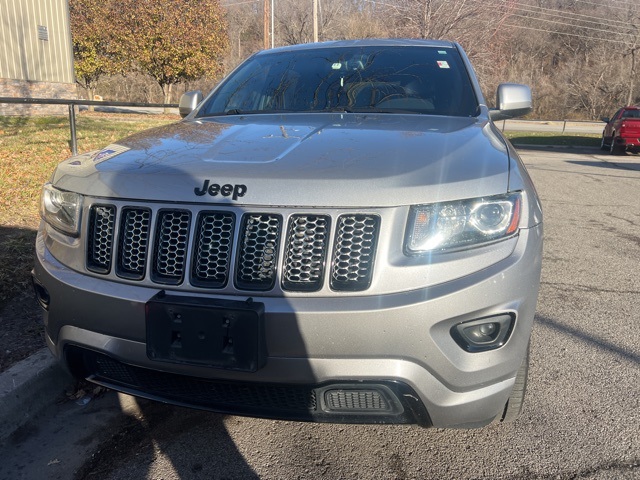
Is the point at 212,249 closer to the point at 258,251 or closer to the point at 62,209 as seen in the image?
the point at 258,251

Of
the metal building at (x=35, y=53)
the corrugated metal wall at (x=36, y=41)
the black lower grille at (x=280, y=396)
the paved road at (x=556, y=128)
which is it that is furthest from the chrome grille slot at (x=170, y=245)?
the paved road at (x=556, y=128)

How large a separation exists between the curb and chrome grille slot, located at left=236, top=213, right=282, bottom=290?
1.16 meters

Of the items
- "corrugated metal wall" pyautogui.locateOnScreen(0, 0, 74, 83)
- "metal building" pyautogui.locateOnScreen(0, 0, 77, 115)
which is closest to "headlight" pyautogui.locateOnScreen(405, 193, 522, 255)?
"metal building" pyautogui.locateOnScreen(0, 0, 77, 115)

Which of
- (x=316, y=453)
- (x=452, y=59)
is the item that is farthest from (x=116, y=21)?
(x=316, y=453)

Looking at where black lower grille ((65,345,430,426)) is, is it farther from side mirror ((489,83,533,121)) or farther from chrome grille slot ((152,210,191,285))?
side mirror ((489,83,533,121))

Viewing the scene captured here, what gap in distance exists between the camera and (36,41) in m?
20.2

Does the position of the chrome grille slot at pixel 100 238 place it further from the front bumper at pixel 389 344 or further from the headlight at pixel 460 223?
the headlight at pixel 460 223

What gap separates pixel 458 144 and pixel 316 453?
1.44 m

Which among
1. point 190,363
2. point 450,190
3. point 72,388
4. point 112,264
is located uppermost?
point 450,190

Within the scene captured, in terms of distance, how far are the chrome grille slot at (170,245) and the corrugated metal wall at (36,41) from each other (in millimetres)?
20225

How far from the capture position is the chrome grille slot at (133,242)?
212 centimetres

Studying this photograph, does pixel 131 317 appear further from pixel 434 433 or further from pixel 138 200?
A: pixel 434 433

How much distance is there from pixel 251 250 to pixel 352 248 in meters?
0.35

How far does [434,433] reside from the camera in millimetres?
2562
